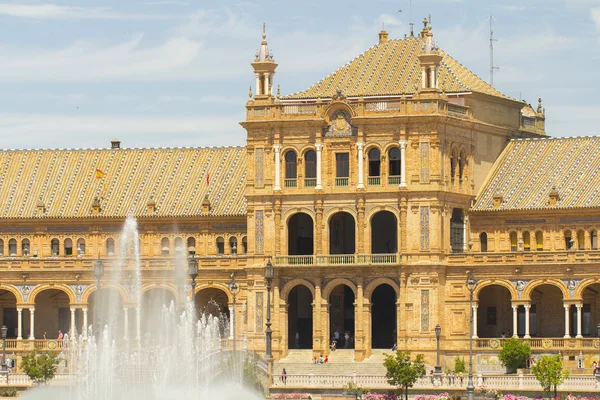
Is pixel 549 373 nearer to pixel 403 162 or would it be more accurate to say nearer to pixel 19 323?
pixel 403 162

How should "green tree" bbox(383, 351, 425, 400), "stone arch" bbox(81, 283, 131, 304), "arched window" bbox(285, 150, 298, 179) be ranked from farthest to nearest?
1. "stone arch" bbox(81, 283, 131, 304)
2. "arched window" bbox(285, 150, 298, 179)
3. "green tree" bbox(383, 351, 425, 400)

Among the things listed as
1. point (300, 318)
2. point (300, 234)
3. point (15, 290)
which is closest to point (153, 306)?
point (15, 290)

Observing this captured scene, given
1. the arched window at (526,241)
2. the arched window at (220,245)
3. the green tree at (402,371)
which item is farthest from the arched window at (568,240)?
the arched window at (220,245)

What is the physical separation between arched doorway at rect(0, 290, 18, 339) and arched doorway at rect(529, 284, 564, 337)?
3510 centimetres

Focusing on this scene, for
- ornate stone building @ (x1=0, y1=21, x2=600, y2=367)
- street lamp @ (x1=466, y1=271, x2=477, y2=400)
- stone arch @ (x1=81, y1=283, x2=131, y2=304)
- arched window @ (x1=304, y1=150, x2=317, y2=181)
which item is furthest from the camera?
stone arch @ (x1=81, y1=283, x2=131, y2=304)

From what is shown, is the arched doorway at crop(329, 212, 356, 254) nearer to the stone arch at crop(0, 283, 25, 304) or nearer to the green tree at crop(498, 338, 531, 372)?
the green tree at crop(498, 338, 531, 372)

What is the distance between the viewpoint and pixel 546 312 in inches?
5487

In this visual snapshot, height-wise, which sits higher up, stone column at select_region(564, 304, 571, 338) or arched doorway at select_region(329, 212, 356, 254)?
arched doorway at select_region(329, 212, 356, 254)

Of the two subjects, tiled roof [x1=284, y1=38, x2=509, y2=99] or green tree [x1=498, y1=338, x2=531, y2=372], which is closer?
green tree [x1=498, y1=338, x2=531, y2=372]

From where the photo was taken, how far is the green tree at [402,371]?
121750mm

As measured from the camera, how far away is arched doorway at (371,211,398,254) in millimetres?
141875

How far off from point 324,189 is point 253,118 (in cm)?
634

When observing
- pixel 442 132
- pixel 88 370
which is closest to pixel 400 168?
pixel 442 132

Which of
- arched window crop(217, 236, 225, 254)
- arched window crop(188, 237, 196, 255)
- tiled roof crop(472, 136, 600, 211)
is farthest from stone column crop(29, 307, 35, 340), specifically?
Answer: tiled roof crop(472, 136, 600, 211)
